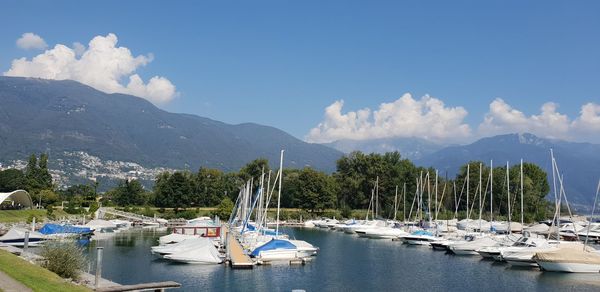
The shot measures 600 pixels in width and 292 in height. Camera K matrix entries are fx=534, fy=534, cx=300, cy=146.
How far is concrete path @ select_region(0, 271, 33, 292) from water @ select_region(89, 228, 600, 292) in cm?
→ 1490

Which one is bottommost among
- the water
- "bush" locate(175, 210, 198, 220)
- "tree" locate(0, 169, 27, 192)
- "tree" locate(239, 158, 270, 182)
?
the water

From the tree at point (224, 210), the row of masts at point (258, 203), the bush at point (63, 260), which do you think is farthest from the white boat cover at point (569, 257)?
the tree at point (224, 210)

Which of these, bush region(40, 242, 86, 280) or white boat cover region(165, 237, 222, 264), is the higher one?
bush region(40, 242, 86, 280)

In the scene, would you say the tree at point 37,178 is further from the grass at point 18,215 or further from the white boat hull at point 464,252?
the white boat hull at point 464,252

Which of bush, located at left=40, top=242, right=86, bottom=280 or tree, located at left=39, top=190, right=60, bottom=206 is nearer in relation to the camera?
bush, located at left=40, top=242, right=86, bottom=280

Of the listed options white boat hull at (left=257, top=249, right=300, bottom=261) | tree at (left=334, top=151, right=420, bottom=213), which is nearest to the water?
white boat hull at (left=257, top=249, right=300, bottom=261)

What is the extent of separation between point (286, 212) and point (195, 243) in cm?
7186

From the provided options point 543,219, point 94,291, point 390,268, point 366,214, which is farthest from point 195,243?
point 543,219

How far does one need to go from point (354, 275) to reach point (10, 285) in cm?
2889

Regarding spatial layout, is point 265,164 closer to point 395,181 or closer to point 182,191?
point 182,191

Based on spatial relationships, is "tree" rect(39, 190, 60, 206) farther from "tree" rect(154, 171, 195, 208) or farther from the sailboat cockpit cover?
"tree" rect(154, 171, 195, 208)

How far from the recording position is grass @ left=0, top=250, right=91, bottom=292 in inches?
870

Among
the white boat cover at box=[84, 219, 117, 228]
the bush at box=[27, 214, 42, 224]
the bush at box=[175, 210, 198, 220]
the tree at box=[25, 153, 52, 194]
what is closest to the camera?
the bush at box=[27, 214, 42, 224]

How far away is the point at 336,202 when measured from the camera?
418 feet
